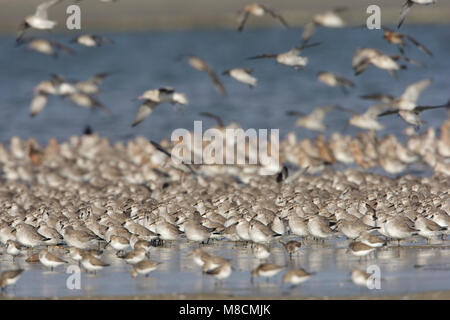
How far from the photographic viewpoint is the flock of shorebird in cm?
1775

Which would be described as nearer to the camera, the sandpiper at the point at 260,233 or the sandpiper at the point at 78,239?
the sandpiper at the point at 260,233

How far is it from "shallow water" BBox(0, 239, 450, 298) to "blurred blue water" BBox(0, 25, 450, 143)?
67.0ft

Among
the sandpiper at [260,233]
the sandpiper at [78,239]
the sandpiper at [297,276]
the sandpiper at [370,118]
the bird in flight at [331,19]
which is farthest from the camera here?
the sandpiper at [370,118]

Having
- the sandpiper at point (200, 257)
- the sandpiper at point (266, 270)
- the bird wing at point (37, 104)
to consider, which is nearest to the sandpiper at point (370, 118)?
the bird wing at point (37, 104)

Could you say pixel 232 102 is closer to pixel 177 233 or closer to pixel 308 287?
pixel 177 233

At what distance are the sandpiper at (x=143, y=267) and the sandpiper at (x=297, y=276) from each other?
2217 millimetres

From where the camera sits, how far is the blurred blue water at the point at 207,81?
44312mm

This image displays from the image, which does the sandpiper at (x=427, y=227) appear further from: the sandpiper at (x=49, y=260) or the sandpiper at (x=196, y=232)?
the sandpiper at (x=49, y=260)

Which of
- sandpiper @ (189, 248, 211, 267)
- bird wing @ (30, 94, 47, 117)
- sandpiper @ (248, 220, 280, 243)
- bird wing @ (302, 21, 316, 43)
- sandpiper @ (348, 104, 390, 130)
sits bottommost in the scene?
sandpiper @ (189, 248, 211, 267)

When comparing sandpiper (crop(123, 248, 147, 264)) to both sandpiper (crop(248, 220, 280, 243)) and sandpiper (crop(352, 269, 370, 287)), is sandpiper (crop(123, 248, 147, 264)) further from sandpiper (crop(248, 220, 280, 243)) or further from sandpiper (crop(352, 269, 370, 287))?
sandpiper (crop(352, 269, 370, 287))

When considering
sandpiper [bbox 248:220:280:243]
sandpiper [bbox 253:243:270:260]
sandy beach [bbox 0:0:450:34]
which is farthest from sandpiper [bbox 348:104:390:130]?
sandy beach [bbox 0:0:450:34]

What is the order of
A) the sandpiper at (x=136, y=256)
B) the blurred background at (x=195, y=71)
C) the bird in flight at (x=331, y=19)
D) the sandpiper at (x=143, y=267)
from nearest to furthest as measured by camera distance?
the sandpiper at (x=143, y=267) < the sandpiper at (x=136, y=256) < the bird in flight at (x=331, y=19) < the blurred background at (x=195, y=71)

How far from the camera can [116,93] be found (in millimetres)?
58656

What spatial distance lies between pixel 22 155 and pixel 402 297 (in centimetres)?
2191
